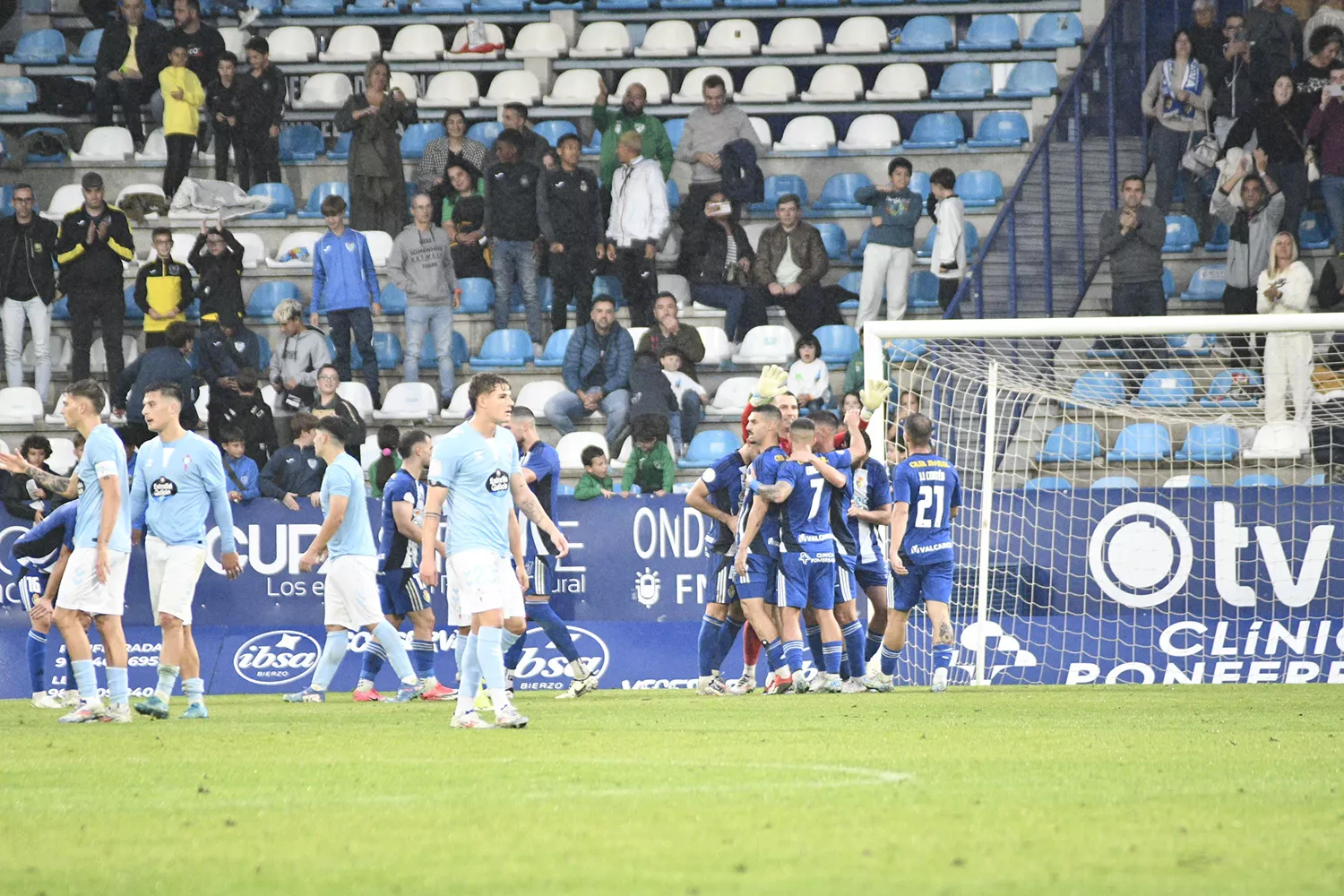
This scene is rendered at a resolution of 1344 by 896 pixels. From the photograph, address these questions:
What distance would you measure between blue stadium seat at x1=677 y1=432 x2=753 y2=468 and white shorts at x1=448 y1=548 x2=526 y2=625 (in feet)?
27.7

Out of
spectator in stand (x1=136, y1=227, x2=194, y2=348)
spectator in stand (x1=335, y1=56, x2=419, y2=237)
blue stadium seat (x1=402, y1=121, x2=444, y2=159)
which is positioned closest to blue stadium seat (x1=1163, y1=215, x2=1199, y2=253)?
spectator in stand (x1=335, y1=56, x2=419, y2=237)

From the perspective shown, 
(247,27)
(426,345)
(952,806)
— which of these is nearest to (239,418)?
Answer: (426,345)

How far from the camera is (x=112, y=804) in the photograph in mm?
6660

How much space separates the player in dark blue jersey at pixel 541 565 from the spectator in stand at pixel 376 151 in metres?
7.46

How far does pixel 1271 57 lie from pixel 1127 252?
327 cm

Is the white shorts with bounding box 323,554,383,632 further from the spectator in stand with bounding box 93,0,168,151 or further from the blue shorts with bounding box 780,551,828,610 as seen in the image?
the spectator in stand with bounding box 93,0,168,151

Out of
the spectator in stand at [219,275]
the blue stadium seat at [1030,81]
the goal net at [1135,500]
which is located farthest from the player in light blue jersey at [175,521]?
the blue stadium seat at [1030,81]

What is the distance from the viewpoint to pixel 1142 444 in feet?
53.6

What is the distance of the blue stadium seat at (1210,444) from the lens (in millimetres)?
16172

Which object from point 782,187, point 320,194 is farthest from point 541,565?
point 320,194

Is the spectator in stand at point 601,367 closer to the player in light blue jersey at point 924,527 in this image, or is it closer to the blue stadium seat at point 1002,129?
the player in light blue jersey at point 924,527

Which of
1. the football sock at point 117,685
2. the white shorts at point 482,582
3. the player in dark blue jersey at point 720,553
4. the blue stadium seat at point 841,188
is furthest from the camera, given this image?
the blue stadium seat at point 841,188

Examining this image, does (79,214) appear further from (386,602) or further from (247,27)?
(386,602)

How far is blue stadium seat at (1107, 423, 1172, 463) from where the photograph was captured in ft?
53.2
